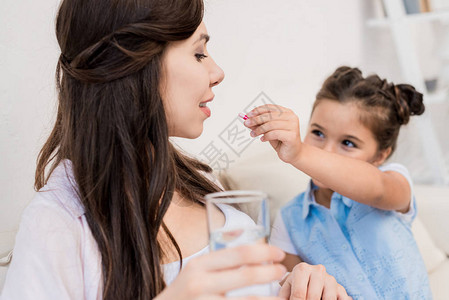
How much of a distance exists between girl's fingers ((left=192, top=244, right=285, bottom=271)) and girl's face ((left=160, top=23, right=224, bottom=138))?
1.30 feet

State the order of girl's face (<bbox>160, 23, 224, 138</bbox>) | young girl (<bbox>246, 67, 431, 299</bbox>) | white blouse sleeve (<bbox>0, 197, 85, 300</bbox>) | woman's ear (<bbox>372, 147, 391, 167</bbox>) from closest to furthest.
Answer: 1. white blouse sleeve (<bbox>0, 197, 85, 300</bbox>)
2. girl's face (<bbox>160, 23, 224, 138</bbox>)
3. young girl (<bbox>246, 67, 431, 299</bbox>)
4. woman's ear (<bbox>372, 147, 391, 167</bbox>)

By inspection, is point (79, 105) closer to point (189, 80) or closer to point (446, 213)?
point (189, 80)

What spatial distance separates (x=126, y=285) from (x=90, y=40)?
0.39 m

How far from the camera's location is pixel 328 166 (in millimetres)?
1090

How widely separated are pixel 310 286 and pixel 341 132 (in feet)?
2.07

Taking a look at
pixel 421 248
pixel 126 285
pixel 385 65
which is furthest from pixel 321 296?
pixel 385 65

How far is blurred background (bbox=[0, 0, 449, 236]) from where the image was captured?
107 cm

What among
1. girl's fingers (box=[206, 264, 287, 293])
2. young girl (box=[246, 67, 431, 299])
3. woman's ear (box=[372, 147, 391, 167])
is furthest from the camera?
woman's ear (box=[372, 147, 391, 167])

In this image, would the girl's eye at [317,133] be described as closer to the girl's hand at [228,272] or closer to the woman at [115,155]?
the woman at [115,155]

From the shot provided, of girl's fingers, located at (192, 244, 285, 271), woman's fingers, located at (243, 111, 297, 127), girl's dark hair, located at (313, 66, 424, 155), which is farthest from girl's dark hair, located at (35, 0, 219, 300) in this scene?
girl's dark hair, located at (313, 66, 424, 155)

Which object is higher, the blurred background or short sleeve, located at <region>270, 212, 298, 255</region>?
the blurred background

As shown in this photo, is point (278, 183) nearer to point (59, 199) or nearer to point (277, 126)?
point (277, 126)

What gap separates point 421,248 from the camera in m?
1.65

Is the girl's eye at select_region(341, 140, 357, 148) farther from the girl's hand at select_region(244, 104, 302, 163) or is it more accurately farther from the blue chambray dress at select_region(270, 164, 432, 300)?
the girl's hand at select_region(244, 104, 302, 163)
